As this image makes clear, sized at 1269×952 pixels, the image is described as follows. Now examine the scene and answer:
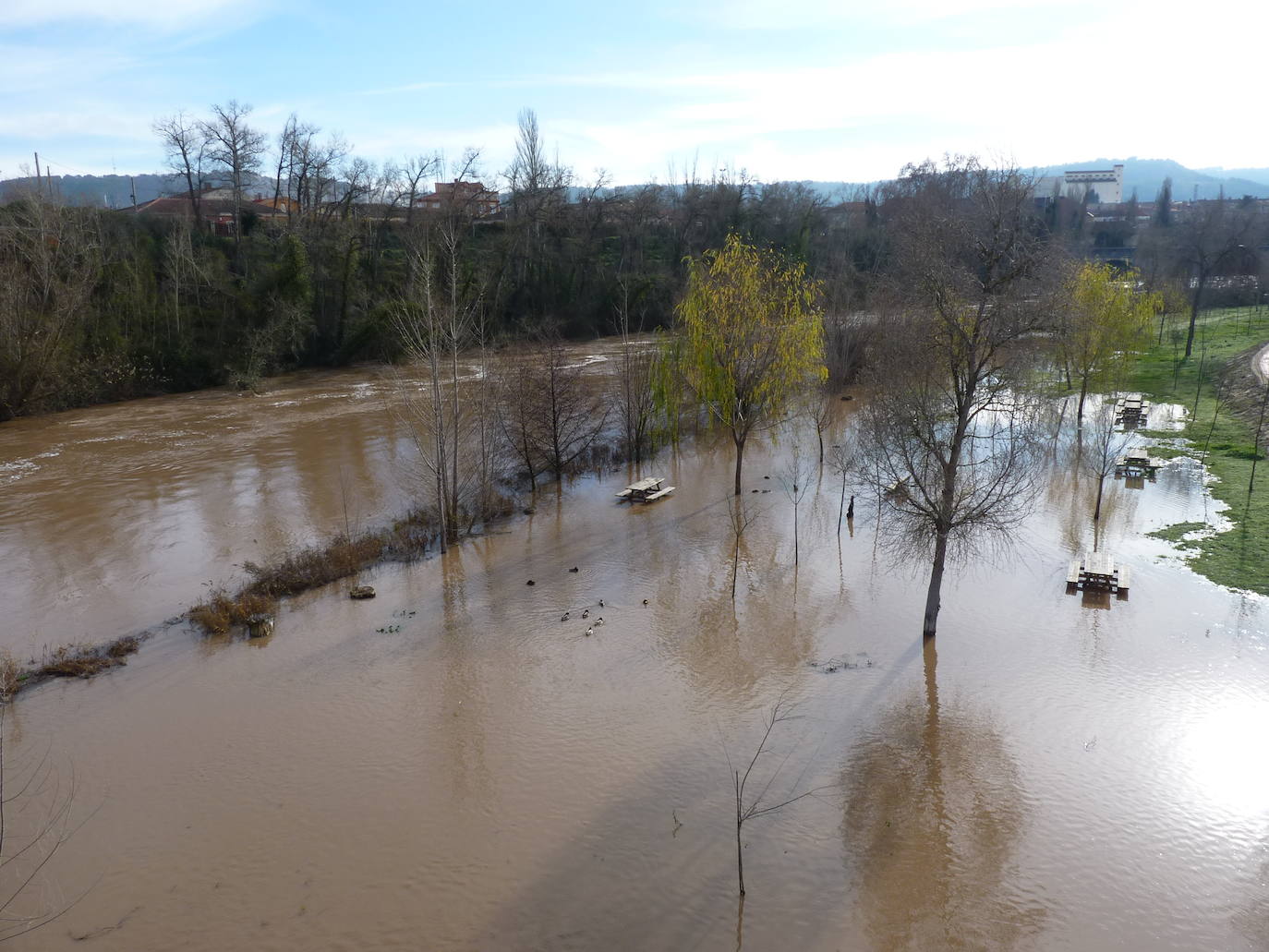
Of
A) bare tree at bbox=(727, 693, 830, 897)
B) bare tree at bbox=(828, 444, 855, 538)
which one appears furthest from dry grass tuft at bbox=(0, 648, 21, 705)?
bare tree at bbox=(828, 444, 855, 538)

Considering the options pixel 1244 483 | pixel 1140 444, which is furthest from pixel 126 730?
pixel 1140 444

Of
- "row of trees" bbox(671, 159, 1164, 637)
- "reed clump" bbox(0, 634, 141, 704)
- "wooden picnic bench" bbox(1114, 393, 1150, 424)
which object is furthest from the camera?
"wooden picnic bench" bbox(1114, 393, 1150, 424)

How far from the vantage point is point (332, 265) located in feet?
156

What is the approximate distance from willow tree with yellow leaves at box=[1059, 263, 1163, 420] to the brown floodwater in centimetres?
1097

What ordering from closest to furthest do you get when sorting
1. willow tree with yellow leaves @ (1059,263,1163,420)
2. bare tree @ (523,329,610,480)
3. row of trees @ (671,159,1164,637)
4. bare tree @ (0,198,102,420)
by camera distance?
row of trees @ (671,159,1164,637) → bare tree @ (523,329,610,480) → willow tree with yellow leaves @ (1059,263,1163,420) → bare tree @ (0,198,102,420)

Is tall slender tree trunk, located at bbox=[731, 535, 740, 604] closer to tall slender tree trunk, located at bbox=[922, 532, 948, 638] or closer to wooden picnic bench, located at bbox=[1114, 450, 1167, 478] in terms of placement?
tall slender tree trunk, located at bbox=[922, 532, 948, 638]

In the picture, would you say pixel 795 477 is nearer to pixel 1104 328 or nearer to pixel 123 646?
pixel 1104 328

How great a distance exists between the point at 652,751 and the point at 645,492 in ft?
40.7

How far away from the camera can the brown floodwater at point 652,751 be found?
8.93m

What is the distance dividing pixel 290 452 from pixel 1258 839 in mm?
27114

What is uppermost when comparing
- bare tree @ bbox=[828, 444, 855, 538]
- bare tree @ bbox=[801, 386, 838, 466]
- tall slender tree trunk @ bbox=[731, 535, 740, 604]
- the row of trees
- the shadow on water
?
the row of trees

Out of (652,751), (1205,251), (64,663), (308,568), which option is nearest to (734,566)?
(652,751)

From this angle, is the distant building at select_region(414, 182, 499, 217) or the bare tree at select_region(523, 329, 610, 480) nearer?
the bare tree at select_region(523, 329, 610, 480)

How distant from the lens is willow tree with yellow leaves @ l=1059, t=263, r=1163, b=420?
2877cm
